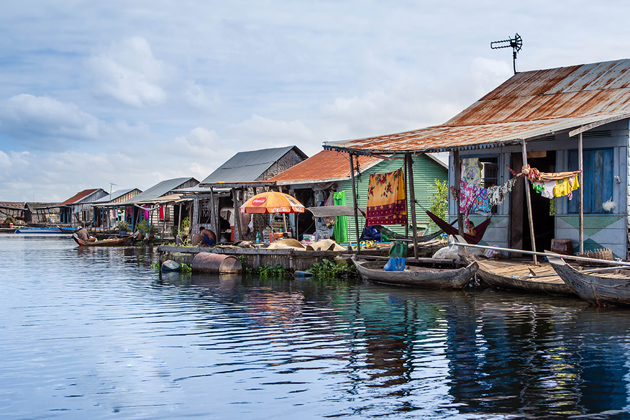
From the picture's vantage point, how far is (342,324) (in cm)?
1179

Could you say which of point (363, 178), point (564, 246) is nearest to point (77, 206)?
point (363, 178)

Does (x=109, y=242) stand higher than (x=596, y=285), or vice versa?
(x=596, y=285)

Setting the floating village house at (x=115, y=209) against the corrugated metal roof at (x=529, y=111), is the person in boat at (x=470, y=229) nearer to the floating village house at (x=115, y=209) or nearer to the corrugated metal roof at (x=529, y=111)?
the corrugated metal roof at (x=529, y=111)

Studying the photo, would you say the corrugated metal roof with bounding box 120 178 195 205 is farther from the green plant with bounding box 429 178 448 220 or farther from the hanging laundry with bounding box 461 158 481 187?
the hanging laundry with bounding box 461 158 481 187

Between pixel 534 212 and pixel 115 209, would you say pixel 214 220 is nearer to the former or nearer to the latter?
pixel 534 212

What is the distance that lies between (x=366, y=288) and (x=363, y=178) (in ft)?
35.2

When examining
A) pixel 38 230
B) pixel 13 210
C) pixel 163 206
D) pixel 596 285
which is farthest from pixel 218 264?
pixel 13 210

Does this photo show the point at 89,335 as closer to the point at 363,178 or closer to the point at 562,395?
the point at 562,395

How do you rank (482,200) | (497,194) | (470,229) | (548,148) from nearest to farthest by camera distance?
1. (497,194)
2. (482,200)
3. (548,148)
4. (470,229)

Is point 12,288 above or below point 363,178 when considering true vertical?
below

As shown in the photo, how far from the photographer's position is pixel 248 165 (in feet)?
130

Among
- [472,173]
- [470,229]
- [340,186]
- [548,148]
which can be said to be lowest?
[470,229]

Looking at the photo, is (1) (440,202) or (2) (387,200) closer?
(2) (387,200)

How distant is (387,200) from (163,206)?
2580 cm
